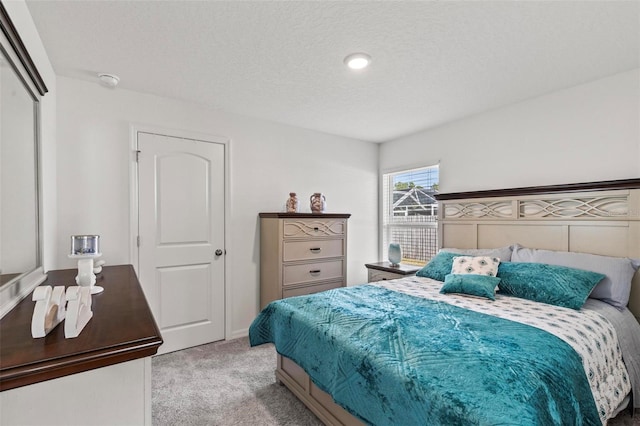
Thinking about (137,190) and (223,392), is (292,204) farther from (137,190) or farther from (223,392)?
(223,392)

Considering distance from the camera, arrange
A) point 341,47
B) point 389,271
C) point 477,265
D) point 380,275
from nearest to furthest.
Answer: point 341,47, point 477,265, point 389,271, point 380,275

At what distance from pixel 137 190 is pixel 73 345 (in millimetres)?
2228

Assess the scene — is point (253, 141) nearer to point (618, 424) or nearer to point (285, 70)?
point (285, 70)

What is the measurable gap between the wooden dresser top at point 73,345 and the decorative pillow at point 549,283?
2.43 metres

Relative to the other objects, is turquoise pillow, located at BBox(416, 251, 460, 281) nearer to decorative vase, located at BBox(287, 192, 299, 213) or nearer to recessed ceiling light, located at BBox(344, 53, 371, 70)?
decorative vase, located at BBox(287, 192, 299, 213)

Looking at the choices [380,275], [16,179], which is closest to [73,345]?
[16,179]

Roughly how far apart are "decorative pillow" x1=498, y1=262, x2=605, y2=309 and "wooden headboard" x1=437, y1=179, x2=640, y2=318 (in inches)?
16.5

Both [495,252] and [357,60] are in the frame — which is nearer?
[357,60]

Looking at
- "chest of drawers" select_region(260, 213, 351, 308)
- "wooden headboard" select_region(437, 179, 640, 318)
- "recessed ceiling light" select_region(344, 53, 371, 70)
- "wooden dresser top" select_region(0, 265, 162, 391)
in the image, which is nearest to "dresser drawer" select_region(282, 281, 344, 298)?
"chest of drawers" select_region(260, 213, 351, 308)

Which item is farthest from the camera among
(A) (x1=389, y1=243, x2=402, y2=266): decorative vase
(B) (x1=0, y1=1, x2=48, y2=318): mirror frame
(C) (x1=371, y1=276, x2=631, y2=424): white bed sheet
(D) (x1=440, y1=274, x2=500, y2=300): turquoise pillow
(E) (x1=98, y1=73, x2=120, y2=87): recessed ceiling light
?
(A) (x1=389, y1=243, x2=402, y2=266): decorative vase

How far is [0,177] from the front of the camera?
43.8 inches

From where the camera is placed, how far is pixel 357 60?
216 cm

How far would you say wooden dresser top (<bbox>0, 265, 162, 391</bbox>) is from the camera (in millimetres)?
784

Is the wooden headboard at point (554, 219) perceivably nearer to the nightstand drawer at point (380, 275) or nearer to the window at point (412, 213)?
the window at point (412, 213)
